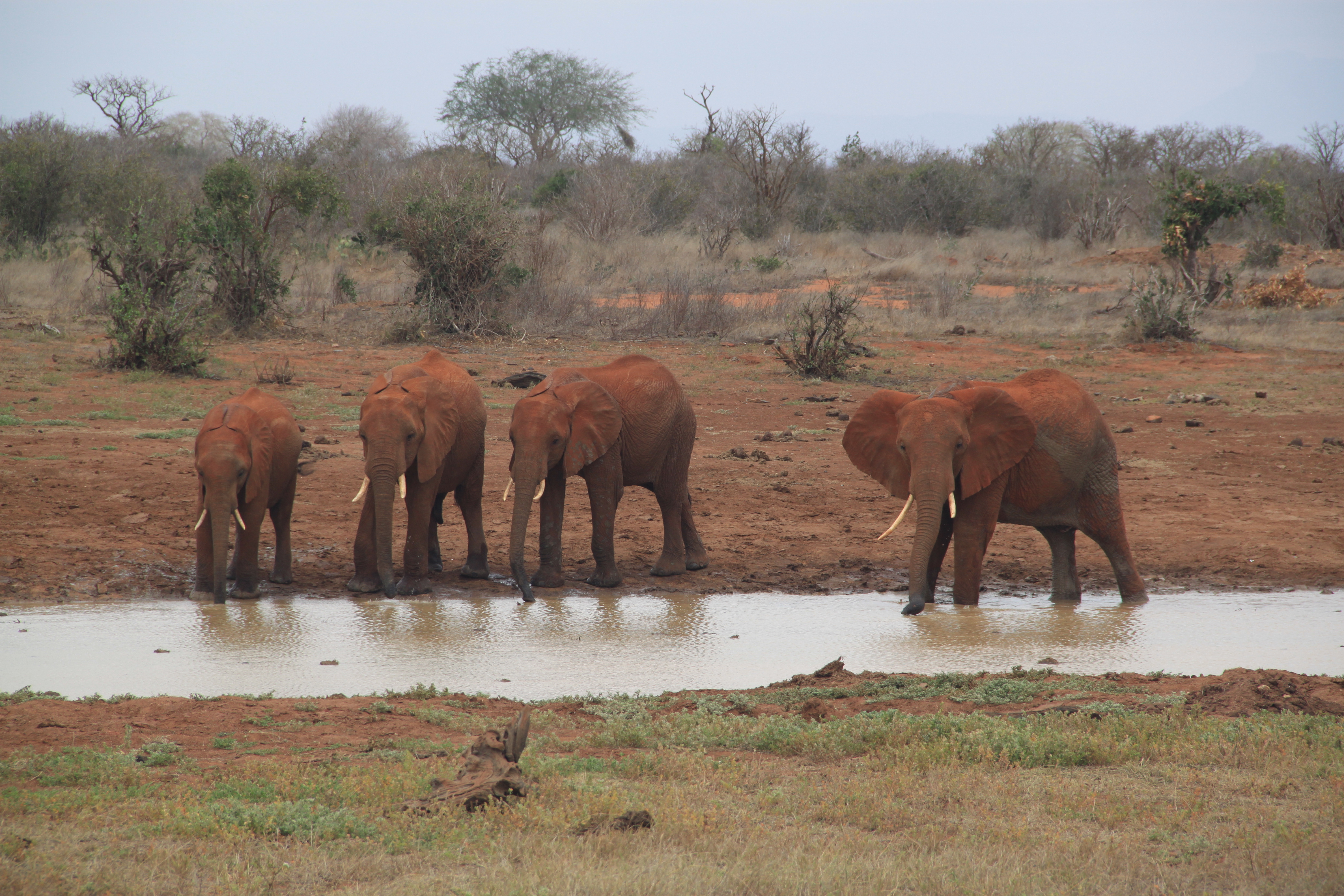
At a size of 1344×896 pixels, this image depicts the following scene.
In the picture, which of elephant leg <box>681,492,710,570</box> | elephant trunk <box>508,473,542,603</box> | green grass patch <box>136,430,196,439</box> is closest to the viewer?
elephant trunk <box>508,473,542,603</box>

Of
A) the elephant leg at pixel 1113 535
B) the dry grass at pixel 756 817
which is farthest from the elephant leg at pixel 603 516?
the dry grass at pixel 756 817

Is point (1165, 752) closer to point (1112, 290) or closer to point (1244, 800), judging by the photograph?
point (1244, 800)

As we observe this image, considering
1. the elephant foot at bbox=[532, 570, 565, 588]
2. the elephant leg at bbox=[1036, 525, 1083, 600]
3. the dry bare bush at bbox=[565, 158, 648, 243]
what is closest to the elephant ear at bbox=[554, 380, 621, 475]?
the elephant foot at bbox=[532, 570, 565, 588]

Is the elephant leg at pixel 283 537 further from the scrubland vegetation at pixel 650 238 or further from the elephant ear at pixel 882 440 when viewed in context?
the scrubland vegetation at pixel 650 238

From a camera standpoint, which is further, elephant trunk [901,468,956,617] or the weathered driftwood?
elephant trunk [901,468,956,617]

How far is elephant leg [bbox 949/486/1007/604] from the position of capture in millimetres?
8312

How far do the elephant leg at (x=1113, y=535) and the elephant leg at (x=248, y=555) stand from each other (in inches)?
234

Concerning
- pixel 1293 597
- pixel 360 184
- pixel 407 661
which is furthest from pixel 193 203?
pixel 1293 597

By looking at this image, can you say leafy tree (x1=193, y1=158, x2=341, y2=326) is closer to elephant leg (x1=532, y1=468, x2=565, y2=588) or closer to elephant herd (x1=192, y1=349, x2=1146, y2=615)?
elephant herd (x1=192, y1=349, x2=1146, y2=615)

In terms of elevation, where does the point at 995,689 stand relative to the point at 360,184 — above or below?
below

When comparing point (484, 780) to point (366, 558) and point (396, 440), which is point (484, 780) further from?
point (366, 558)

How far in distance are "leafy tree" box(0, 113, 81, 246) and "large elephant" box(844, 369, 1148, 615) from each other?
23.6m

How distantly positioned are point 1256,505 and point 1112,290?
59.1ft

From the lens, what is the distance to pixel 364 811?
3982 millimetres
